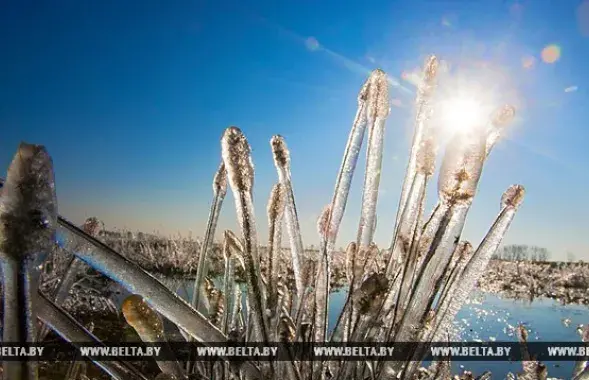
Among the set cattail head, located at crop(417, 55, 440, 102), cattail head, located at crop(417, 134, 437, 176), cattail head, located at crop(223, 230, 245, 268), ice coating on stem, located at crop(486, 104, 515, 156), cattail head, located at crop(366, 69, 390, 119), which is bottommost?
cattail head, located at crop(223, 230, 245, 268)

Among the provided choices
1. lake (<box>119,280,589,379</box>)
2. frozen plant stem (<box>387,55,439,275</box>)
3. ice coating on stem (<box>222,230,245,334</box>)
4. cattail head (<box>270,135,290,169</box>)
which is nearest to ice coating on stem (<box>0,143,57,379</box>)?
cattail head (<box>270,135,290,169</box>)

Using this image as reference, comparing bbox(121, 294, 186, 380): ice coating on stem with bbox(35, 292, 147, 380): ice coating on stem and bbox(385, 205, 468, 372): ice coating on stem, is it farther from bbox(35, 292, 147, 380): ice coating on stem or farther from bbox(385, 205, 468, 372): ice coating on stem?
bbox(385, 205, 468, 372): ice coating on stem

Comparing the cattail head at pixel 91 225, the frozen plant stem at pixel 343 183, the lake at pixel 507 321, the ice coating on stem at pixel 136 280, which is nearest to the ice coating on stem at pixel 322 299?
the frozen plant stem at pixel 343 183

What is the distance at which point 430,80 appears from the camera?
1.01 m

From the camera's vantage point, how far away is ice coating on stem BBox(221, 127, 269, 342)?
64 cm

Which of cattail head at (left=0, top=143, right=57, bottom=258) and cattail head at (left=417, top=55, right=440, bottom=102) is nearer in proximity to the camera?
cattail head at (left=0, top=143, right=57, bottom=258)

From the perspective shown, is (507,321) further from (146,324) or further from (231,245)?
(146,324)

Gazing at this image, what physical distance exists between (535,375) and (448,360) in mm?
260

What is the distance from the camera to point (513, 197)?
78cm

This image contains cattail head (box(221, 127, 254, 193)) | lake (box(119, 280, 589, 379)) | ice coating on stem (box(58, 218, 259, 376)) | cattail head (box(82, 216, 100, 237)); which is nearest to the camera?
ice coating on stem (box(58, 218, 259, 376))

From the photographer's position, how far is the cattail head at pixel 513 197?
2.51ft

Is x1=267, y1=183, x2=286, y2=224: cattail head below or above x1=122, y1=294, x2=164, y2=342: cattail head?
below

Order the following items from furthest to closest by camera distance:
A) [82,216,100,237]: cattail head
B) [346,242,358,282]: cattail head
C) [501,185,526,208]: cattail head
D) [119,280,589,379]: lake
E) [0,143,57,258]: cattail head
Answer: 1. [119,280,589,379]: lake
2. [82,216,100,237]: cattail head
3. [346,242,358,282]: cattail head
4. [501,185,526,208]: cattail head
5. [0,143,57,258]: cattail head

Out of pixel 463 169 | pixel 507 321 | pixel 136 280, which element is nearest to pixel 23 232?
pixel 136 280
